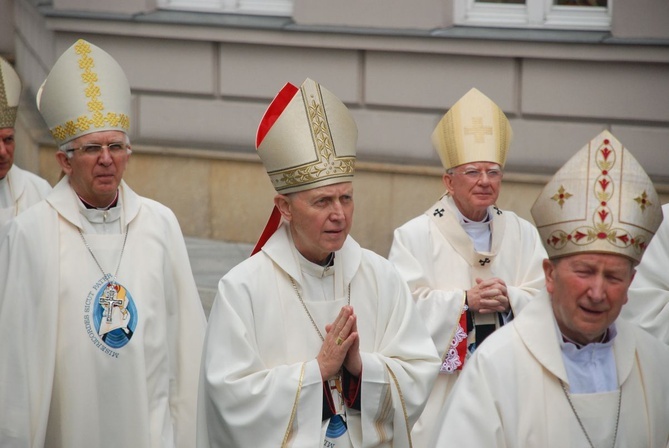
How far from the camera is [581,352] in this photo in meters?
4.58

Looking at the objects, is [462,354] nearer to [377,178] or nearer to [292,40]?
[377,178]

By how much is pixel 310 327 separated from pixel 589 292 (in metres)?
1.38

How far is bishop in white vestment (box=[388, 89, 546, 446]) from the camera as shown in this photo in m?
7.10

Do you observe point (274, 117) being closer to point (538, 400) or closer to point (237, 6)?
point (538, 400)

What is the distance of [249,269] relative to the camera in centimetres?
543

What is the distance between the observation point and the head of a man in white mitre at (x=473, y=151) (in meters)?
7.32

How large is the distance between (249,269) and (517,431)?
4.75 ft

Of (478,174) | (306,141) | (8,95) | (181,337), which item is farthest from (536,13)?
(306,141)

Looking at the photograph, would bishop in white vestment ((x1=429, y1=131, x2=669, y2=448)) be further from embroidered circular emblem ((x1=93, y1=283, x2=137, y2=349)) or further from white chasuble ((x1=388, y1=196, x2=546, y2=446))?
white chasuble ((x1=388, y1=196, x2=546, y2=446))

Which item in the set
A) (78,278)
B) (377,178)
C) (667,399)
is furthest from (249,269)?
(377,178)

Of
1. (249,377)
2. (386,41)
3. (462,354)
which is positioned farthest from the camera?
(386,41)

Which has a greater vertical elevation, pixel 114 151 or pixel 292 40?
pixel 292 40

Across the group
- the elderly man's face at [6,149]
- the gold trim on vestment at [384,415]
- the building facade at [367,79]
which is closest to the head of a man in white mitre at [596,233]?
the gold trim on vestment at [384,415]

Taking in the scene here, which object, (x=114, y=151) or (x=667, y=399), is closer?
(x=667, y=399)
